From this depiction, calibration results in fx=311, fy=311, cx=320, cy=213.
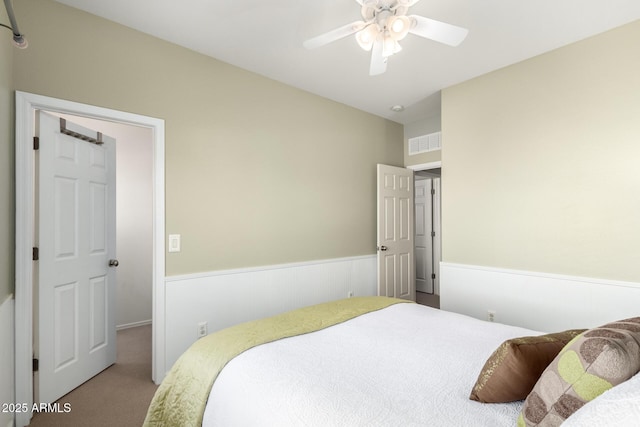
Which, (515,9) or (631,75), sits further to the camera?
(631,75)

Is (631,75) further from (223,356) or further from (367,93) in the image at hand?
(223,356)

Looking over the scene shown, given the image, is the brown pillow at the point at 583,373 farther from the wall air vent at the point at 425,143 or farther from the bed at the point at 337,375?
the wall air vent at the point at 425,143

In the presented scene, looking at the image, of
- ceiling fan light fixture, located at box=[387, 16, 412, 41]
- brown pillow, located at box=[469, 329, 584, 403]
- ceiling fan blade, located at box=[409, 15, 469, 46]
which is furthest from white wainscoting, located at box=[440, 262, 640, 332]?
ceiling fan light fixture, located at box=[387, 16, 412, 41]

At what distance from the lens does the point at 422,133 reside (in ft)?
13.6

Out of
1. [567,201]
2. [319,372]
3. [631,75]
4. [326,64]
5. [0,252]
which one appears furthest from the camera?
[326,64]

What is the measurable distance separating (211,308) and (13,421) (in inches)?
49.5

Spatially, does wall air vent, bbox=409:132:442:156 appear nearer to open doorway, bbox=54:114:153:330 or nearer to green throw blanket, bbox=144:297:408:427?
green throw blanket, bbox=144:297:408:427

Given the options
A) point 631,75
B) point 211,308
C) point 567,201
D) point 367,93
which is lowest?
point 211,308

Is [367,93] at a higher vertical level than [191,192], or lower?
higher

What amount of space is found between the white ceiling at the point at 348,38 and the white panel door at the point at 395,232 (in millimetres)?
1214

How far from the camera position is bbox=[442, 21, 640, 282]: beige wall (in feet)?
7.32

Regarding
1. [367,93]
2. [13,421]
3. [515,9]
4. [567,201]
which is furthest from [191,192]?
[567,201]

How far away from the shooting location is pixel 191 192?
2518mm

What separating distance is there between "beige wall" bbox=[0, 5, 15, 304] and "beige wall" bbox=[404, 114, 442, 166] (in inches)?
154
